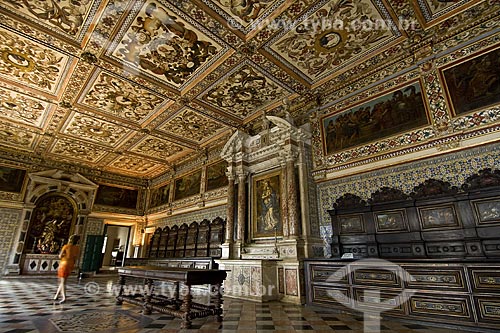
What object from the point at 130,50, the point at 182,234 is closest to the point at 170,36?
the point at 130,50

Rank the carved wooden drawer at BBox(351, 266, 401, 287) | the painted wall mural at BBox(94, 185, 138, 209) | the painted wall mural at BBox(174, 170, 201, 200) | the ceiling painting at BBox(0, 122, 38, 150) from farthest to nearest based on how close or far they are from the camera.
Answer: the painted wall mural at BBox(94, 185, 138, 209)
the painted wall mural at BBox(174, 170, 201, 200)
the ceiling painting at BBox(0, 122, 38, 150)
the carved wooden drawer at BBox(351, 266, 401, 287)

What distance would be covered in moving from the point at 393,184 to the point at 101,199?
13.6 metres

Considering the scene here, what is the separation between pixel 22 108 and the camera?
8.50 meters

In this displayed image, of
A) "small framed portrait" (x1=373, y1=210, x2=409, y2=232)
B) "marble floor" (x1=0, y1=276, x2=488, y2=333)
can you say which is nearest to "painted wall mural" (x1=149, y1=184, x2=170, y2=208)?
"marble floor" (x1=0, y1=276, x2=488, y2=333)

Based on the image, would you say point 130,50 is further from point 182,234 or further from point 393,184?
point 182,234

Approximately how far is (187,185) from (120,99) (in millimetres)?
5135

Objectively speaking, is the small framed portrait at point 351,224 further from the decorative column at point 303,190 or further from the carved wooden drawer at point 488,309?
the carved wooden drawer at point 488,309

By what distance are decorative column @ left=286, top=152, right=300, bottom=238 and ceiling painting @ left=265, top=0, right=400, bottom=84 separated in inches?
89.6

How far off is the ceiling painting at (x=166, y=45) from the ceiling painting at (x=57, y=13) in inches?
26.8

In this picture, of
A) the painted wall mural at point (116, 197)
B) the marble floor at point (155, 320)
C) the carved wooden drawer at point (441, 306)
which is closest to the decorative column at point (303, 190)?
the marble floor at point (155, 320)

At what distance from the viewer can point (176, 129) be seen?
9.67 meters

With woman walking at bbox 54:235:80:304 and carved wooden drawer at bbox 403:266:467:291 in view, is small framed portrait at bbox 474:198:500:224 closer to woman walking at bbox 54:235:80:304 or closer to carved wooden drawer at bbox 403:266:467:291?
carved wooden drawer at bbox 403:266:467:291

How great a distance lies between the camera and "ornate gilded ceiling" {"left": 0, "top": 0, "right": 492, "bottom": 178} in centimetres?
502

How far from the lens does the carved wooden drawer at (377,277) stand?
4254 millimetres
